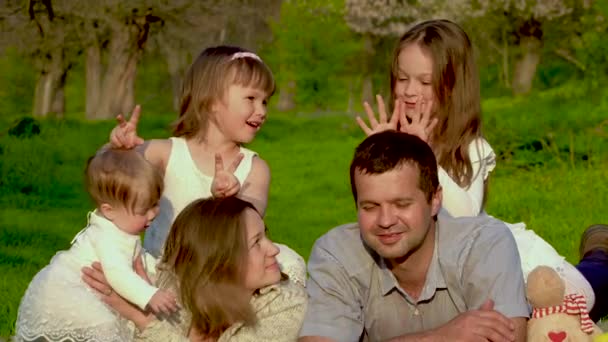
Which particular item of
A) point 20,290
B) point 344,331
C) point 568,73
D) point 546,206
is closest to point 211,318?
point 344,331

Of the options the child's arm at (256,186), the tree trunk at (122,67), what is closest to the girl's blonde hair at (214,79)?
the child's arm at (256,186)

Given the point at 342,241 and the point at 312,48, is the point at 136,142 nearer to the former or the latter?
the point at 342,241

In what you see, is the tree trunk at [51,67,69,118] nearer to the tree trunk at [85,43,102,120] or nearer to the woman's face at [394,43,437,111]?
the tree trunk at [85,43,102,120]

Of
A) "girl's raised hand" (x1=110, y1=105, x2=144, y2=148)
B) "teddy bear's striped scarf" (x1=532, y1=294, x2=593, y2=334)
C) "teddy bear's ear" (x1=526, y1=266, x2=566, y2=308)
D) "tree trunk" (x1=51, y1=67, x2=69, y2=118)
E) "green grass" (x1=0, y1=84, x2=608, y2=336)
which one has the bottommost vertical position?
"tree trunk" (x1=51, y1=67, x2=69, y2=118)

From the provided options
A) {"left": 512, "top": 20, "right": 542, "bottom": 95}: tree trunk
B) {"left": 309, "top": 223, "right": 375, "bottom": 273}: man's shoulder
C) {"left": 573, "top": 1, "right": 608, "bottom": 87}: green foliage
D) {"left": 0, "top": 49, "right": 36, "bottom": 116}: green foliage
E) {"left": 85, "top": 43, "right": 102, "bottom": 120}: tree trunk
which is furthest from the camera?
{"left": 0, "top": 49, "right": 36, "bottom": 116}: green foliage

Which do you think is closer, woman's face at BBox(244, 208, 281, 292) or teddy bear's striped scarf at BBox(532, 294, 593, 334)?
woman's face at BBox(244, 208, 281, 292)

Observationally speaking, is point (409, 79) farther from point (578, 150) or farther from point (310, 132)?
point (310, 132)

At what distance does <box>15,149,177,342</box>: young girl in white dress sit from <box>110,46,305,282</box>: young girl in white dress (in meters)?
0.52

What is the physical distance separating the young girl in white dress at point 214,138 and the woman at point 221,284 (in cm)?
69

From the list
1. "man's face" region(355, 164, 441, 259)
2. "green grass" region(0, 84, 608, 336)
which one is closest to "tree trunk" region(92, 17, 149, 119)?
"green grass" region(0, 84, 608, 336)

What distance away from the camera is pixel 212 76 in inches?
228

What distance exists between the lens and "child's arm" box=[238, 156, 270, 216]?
5734mm

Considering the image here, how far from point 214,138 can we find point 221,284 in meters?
1.14

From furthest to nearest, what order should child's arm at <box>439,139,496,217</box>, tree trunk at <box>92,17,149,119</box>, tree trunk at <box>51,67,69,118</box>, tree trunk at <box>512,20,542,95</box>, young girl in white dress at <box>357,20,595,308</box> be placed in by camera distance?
1. tree trunk at <box>512,20,542,95</box>
2. tree trunk at <box>51,67,69,118</box>
3. tree trunk at <box>92,17,149,119</box>
4. young girl in white dress at <box>357,20,595,308</box>
5. child's arm at <box>439,139,496,217</box>
